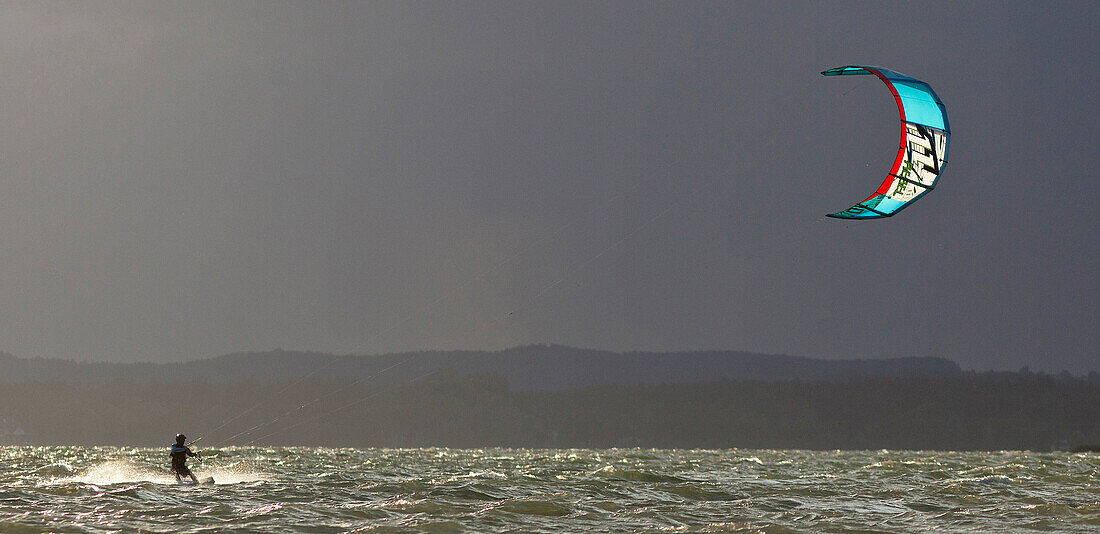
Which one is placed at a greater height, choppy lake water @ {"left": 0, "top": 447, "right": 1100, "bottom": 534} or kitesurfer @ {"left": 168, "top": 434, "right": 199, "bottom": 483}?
kitesurfer @ {"left": 168, "top": 434, "right": 199, "bottom": 483}

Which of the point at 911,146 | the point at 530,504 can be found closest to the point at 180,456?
the point at 530,504

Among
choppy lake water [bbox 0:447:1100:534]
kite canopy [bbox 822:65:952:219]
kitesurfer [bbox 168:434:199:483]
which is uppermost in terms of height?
kite canopy [bbox 822:65:952:219]

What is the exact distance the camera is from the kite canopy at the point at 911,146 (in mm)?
28922

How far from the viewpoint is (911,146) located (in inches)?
1188

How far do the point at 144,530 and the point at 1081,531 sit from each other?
17.9 m

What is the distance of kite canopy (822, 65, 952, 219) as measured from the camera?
94.9 ft

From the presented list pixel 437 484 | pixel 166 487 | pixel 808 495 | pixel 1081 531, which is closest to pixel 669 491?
pixel 808 495

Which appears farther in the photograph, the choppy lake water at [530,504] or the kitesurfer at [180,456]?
the kitesurfer at [180,456]

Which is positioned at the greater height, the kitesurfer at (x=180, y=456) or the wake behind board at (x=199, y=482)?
the kitesurfer at (x=180, y=456)

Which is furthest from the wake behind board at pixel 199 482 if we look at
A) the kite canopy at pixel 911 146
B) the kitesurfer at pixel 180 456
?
the kite canopy at pixel 911 146

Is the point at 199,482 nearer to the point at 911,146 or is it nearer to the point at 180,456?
the point at 180,456

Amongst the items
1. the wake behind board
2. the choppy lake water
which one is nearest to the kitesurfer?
the wake behind board

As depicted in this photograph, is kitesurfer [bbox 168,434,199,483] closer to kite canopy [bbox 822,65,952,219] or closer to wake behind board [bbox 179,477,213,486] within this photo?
wake behind board [bbox 179,477,213,486]

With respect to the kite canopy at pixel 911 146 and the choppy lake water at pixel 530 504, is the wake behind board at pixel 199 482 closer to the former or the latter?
the choppy lake water at pixel 530 504
